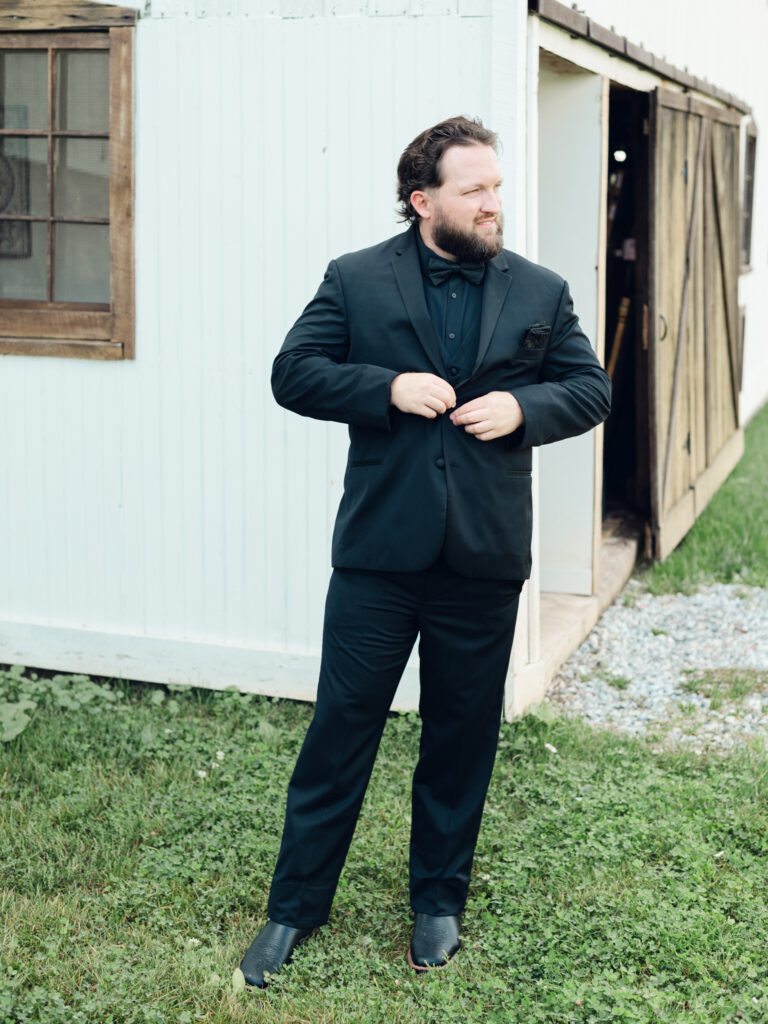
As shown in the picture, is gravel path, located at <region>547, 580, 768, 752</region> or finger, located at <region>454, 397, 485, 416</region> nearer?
finger, located at <region>454, 397, 485, 416</region>

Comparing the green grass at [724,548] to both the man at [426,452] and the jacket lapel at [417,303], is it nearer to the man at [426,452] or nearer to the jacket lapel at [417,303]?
the man at [426,452]

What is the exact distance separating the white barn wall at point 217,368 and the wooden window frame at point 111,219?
0.05 metres

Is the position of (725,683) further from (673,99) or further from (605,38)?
(673,99)

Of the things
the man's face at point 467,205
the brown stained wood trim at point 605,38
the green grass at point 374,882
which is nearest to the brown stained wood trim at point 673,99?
the brown stained wood trim at point 605,38

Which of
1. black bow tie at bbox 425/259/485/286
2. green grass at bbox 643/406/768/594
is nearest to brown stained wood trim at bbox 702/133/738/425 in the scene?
green grass at bbox 643/406/768/594

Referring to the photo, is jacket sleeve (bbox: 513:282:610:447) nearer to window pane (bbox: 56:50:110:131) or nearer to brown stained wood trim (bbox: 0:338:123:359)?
brown stained wood trim (bbox: 0:338:123:359)

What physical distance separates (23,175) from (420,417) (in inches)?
120

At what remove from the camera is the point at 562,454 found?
632cm

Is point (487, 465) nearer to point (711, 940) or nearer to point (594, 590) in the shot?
point (711, 940)

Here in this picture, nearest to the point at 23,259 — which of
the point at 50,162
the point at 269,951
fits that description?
the point at 50,162

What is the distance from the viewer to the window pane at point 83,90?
17.3ft

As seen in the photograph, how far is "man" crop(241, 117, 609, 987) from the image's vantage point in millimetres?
3158

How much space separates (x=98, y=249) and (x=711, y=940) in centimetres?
365

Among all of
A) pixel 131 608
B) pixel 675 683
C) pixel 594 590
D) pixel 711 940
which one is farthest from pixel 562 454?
pixel 711 940
